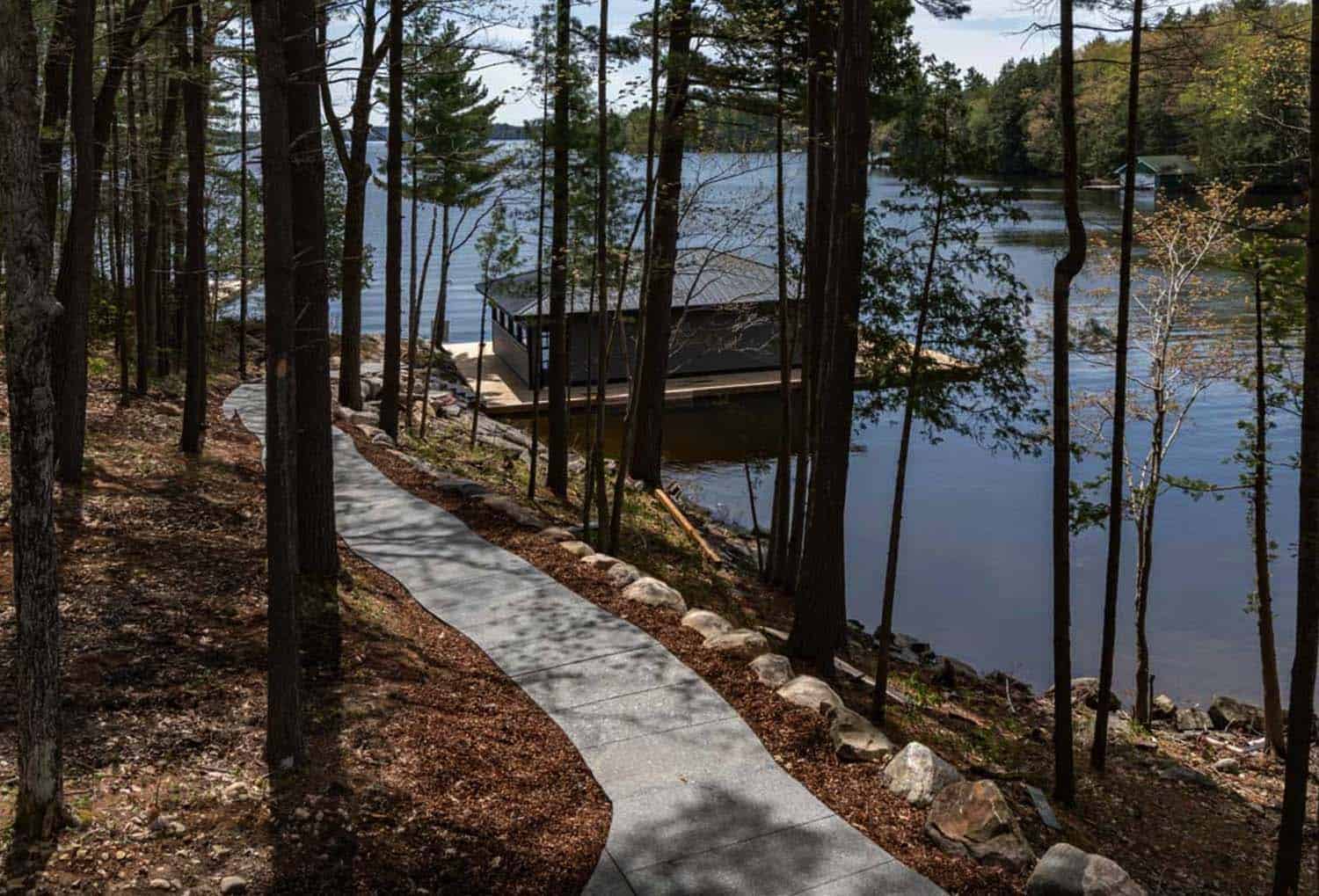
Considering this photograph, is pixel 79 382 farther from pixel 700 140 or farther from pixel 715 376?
pixel 715 376

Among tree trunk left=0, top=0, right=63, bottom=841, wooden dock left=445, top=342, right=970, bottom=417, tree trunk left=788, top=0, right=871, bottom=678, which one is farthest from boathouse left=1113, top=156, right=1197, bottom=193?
tree trunk left=0, top=0, right=63, bottom=841

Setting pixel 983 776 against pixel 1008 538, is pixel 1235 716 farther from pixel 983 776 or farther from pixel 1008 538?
pixel 1008 538

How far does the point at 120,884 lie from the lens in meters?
4.66

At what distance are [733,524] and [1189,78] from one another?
44.5 ft

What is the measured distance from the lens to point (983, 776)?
828 centimetres

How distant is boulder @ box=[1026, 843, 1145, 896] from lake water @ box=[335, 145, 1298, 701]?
194 inches

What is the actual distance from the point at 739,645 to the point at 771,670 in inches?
20.4

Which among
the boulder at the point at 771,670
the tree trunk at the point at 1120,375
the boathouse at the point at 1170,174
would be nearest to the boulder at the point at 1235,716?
the tree trunk at the point at 1120,375

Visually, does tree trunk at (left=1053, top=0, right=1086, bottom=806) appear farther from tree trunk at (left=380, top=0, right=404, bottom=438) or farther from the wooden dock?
the wooden dock

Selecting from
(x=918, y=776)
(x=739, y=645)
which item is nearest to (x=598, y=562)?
(x=739, y=645)

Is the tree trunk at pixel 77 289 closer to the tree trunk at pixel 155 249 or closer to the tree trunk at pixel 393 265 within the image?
the tree trunk at pixel 155 249

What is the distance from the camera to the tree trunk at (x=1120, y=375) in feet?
29.0

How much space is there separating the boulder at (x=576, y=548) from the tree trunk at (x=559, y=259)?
4388mm

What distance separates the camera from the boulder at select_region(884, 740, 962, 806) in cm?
641
